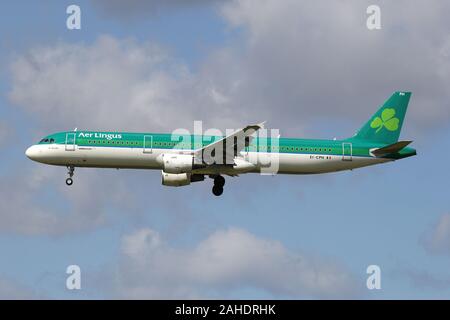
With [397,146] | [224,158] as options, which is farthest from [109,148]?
[397,146]

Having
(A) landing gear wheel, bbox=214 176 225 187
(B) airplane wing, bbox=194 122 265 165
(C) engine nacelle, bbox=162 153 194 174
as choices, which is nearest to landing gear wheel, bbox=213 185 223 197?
(A) landing gear wheel, bbox=214 176 225 187

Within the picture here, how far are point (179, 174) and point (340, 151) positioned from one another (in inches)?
589

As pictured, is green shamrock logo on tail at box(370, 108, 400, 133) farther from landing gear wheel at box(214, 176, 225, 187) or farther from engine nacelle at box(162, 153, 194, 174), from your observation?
engine nacelle at box(162, 153, 194, 174)

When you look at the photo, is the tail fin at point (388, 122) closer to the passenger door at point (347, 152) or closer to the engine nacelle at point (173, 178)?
the passenger door at point (347, 152)

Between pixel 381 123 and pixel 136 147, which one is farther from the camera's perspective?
pixel 381 123

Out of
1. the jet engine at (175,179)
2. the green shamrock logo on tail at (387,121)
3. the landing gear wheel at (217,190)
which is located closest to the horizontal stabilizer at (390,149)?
the green shamrock logo on tail at (387,121)

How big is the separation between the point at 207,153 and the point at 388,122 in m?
18.9

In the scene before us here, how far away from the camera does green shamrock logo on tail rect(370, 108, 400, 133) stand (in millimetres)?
110500

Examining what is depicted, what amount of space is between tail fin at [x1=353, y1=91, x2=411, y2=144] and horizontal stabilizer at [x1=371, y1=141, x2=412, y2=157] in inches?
90.6

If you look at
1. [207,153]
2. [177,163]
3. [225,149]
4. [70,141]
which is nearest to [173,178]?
[177,163]

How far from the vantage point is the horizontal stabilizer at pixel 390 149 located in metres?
105

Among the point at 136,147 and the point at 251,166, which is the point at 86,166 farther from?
the point at 251,166

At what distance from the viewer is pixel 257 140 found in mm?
105250

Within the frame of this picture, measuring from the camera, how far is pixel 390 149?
349 ft
